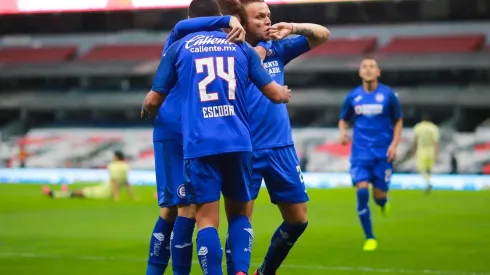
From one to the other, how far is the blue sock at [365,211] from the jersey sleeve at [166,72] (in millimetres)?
5303

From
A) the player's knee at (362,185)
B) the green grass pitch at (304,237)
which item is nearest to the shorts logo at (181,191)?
the green grass pitch at (304,237)

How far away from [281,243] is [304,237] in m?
5.10

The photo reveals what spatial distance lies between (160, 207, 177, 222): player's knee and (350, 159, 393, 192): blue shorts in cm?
498

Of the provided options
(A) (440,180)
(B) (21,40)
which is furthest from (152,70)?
(A) (440,180)

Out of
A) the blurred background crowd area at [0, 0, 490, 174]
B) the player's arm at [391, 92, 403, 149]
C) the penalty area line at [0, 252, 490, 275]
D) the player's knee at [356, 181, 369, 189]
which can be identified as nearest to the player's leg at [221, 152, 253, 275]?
the penalty area line at [0, 252, 490, 275]

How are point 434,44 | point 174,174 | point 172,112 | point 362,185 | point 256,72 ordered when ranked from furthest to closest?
point 434,44 < point 362,185 < point 172,112 < point 174,174 < point 256,72

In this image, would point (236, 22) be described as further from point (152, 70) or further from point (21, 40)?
point (21, 40)

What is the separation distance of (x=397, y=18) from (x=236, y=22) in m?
34.2

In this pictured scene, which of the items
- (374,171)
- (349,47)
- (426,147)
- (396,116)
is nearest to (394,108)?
(396,116)

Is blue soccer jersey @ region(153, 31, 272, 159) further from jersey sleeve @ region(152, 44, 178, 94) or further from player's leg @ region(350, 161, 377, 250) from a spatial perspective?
player's leg @ region(350, 161, 377, 250)

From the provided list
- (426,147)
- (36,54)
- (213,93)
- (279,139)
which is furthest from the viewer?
(36,54)

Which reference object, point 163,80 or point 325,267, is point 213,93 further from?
point 325,267

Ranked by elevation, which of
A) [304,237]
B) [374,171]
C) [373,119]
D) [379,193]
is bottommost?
[304,237]

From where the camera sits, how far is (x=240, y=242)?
20.3ft
